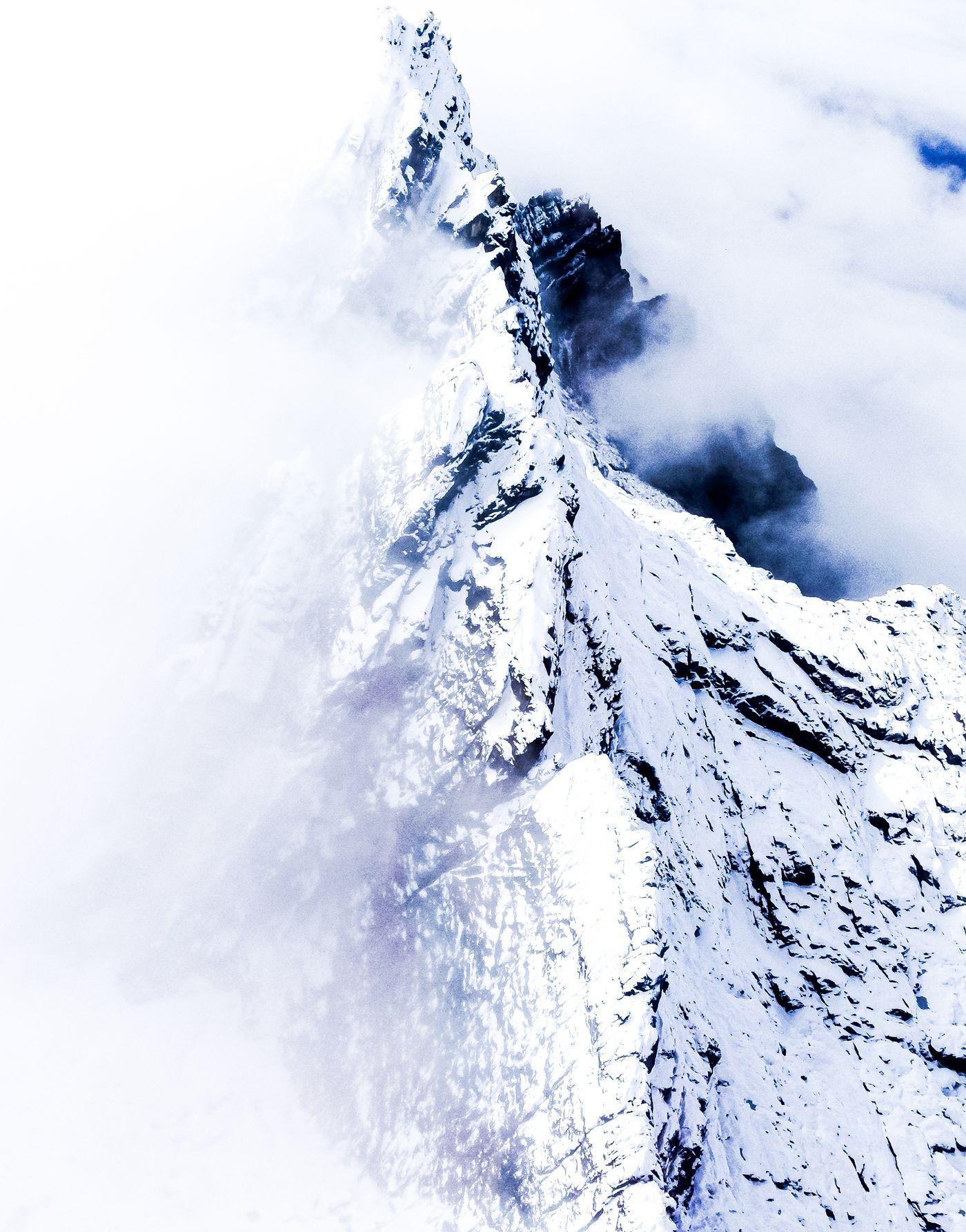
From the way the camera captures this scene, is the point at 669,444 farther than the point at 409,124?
Yes

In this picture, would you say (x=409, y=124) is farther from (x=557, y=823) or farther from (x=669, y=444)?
(x=669, y=444)

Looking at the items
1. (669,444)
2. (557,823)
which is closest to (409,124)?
(557,823)

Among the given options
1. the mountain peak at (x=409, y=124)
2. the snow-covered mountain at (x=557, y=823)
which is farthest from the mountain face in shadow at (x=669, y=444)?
the snow-covered mountain at (x=557, y=823)

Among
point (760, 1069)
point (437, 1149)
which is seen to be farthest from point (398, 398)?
point (760, 1069)

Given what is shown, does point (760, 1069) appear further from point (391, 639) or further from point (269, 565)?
point (269, 565)

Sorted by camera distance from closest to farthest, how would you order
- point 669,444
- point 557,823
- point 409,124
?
point 557,823
point 409,124
point 669,444

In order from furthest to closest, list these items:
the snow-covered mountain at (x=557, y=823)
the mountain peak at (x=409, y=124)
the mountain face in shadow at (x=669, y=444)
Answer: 1. the mountain face in shadow at (x=669, y=444)
2. the mountain peak at (x=409, y=124)
3. the snow-covered mountain at (x=557, y=823)

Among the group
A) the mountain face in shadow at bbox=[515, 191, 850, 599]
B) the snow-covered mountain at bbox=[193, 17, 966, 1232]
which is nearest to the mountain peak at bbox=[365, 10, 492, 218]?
the snow-covered mountain at bbox=[193, 17, 966, 1232]

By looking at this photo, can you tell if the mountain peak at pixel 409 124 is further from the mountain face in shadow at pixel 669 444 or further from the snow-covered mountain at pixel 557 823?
the mountain face in shadow at pixel 669 444
